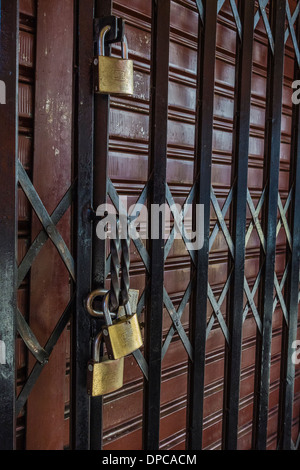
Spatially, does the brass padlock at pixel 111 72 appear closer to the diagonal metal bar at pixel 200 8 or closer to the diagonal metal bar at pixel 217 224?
the diagonal metal bar at pixel 200 8

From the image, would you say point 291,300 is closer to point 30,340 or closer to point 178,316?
point 178,316

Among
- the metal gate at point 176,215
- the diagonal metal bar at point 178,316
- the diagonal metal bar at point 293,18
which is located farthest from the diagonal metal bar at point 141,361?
the diagonal metal bar at point 293,18

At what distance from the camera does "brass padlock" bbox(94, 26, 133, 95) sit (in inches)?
59.6

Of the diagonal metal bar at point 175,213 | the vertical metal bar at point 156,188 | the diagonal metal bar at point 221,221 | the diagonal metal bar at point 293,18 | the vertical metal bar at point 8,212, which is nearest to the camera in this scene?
the vertical metal bar at point 8,212

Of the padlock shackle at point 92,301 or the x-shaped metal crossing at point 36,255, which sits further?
the padlock shackle at point 92,301

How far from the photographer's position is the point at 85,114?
1561mm

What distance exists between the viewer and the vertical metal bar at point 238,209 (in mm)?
2234

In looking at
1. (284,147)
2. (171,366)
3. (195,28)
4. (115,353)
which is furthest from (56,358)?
(284,147)

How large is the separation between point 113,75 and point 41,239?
2.05 feet

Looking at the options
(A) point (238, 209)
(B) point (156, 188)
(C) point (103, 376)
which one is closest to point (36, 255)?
(C) point (103, 376)

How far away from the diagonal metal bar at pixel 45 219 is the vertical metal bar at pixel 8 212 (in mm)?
48

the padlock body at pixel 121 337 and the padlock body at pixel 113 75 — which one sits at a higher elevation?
the padlock body at pixel 113 75

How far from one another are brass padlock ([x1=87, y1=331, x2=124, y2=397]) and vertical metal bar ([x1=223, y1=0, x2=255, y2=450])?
0.93 metres

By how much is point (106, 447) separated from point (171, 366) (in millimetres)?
520
